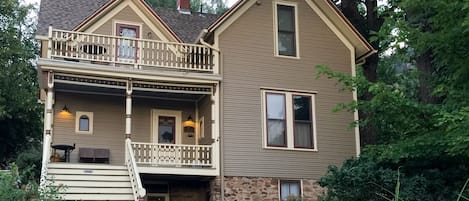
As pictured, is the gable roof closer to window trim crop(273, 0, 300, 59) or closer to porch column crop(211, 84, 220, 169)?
window trim crop(273, 0, 300, 59)

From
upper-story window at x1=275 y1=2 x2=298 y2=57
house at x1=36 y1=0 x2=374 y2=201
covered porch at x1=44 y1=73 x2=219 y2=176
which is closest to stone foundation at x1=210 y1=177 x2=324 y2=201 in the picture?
house at x1=36 y1=0 x2=374 y2=201

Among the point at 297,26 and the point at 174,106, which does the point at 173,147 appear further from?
the point at 297,26

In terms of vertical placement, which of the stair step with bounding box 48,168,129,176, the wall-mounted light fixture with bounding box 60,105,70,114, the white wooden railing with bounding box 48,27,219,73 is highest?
the white wooden railing with bounding box 48,27,219,73

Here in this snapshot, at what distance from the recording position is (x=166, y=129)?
17859 millimetres

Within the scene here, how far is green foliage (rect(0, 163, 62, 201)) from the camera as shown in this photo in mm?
11297

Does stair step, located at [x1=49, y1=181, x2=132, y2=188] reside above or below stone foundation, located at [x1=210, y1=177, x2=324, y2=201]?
above

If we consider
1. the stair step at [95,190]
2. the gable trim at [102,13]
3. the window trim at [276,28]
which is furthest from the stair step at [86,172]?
the window trim at [276,28]

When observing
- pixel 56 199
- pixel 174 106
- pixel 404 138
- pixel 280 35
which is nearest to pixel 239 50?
pixel 280 35

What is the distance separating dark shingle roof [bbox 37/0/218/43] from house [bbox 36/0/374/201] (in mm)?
76

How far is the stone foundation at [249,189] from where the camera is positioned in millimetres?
15750

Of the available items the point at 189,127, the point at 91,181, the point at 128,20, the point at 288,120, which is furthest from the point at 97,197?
the point at 128,20

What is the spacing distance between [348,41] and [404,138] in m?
5.76

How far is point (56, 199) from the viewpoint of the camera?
1209cm

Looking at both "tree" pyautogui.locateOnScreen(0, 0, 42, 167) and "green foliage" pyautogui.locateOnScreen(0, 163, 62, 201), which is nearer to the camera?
"green foliage" pyautogui.locateOnScreen(0, 163, 62, 201)
